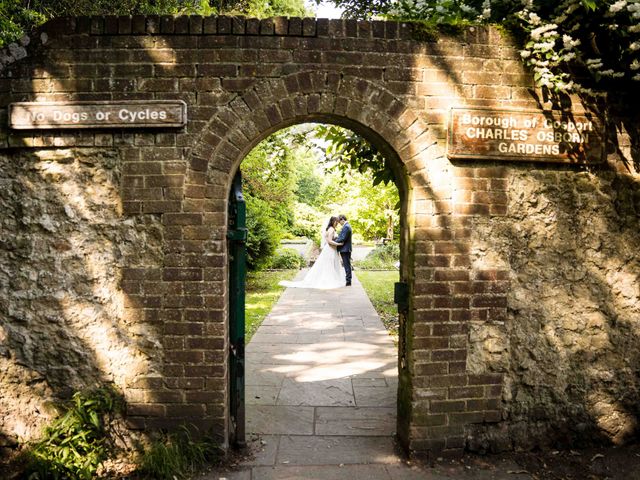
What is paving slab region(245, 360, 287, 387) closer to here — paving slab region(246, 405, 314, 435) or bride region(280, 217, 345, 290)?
paving slab region(246, 405, 314, 435)

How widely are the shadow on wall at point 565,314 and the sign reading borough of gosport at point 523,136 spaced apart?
0.16 metres

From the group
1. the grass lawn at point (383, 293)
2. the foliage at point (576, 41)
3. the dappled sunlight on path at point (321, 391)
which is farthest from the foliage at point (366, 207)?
the foliage at point (576, 41)

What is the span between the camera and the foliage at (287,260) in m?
18.4

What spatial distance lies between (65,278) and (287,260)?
Result: 15.1 m

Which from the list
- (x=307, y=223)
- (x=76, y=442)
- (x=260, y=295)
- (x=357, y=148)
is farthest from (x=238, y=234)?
(x=307, y=223)

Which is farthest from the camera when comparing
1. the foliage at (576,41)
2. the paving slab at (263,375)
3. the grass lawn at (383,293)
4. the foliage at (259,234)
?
the foliage at (259,234)

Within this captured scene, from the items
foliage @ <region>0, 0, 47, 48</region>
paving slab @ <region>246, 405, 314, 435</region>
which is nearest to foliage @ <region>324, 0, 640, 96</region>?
paving slab @ <region>246, 405, 314, 435</region>

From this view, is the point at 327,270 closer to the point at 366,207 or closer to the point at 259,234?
the point at 259,234

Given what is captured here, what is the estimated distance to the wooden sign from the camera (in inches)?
137

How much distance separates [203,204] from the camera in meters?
3.56

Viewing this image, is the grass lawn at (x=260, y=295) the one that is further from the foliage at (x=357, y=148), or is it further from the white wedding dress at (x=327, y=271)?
the foliage at (x=357, y=148)

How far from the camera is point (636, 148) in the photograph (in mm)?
3873

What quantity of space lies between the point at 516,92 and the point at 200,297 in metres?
2.91

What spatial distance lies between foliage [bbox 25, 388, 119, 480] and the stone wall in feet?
0.47
